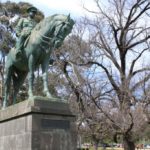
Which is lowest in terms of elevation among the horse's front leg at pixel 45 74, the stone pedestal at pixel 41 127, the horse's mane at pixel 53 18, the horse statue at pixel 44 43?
the stone pedestal at pixel 41 127

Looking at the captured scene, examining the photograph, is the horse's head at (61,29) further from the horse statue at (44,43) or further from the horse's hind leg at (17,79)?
the horse's hind leg at (17,79)

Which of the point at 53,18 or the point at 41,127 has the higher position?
the point at 53,18

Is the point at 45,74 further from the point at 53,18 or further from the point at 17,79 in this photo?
the point at 17,79

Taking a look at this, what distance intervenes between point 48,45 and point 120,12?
53.0ft

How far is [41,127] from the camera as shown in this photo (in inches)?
406

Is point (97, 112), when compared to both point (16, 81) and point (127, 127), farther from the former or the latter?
point (16, 81)

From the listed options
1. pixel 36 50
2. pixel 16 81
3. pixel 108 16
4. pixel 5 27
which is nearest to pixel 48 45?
pixel 36 50

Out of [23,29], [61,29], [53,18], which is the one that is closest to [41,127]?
[61,29]

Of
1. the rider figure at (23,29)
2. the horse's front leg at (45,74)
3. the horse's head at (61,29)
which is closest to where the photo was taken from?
the horse's head at (61,29)

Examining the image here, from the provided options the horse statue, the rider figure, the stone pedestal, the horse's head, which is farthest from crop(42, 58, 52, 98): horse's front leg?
the horse's head

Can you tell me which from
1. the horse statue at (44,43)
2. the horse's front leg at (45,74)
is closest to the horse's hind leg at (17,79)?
the horse statue at (44,43)

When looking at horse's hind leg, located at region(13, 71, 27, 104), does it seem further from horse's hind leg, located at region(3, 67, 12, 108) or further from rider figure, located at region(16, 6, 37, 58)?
rider figure, located at region(16, 6, 37, 58)

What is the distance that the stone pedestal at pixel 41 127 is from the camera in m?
10.2

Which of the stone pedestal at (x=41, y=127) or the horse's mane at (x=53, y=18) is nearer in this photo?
the stone pedestal at (x=41, y=127)
